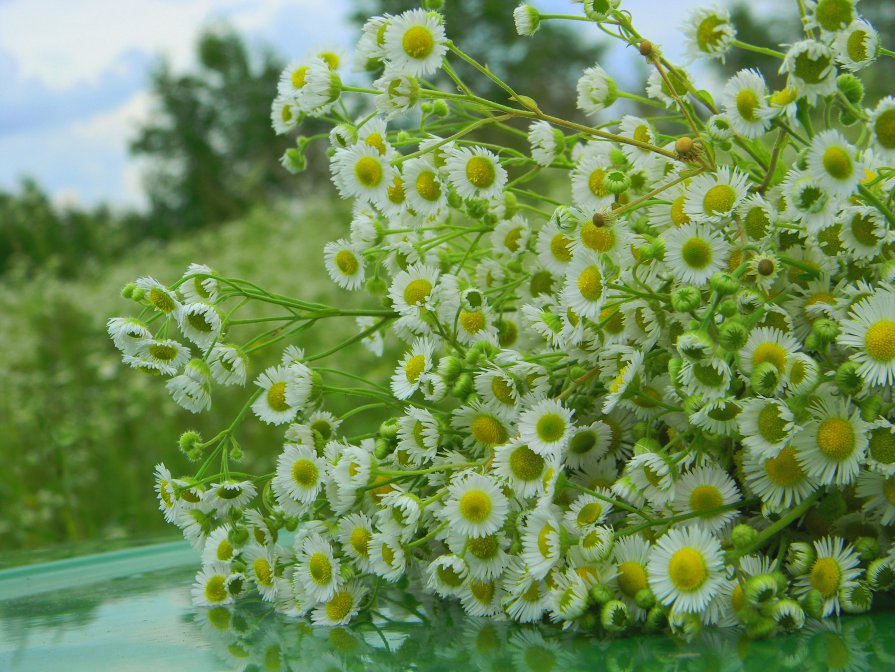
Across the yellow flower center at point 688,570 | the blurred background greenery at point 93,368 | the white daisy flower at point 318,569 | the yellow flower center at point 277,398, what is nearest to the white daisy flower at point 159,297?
the yellow flower center at point 277,398

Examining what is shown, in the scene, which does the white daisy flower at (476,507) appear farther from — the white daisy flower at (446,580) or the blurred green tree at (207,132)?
the blurred green tree at (207,132)

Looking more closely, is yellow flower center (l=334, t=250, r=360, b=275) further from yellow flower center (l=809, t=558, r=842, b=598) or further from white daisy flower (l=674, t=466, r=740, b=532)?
yellow flower center (l=809, t=558, r=842, b=598)

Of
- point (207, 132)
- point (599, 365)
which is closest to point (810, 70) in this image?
point (599, 365)

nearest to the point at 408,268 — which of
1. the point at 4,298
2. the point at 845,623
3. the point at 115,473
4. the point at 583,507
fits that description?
the point at 583,507

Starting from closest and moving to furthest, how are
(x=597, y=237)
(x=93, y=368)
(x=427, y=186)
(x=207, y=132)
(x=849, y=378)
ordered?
(x=849, y=378), (x=597, y=237), (x=427, y=186), (x=93, y=368), (x=207, y=132)

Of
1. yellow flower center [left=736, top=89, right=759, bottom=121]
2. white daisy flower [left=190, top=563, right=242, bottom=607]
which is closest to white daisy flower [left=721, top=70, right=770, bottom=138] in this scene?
yellow flower center [left=736, top=89, right=759, bottom=121]

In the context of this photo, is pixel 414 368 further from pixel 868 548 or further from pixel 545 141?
pixel 868 548
